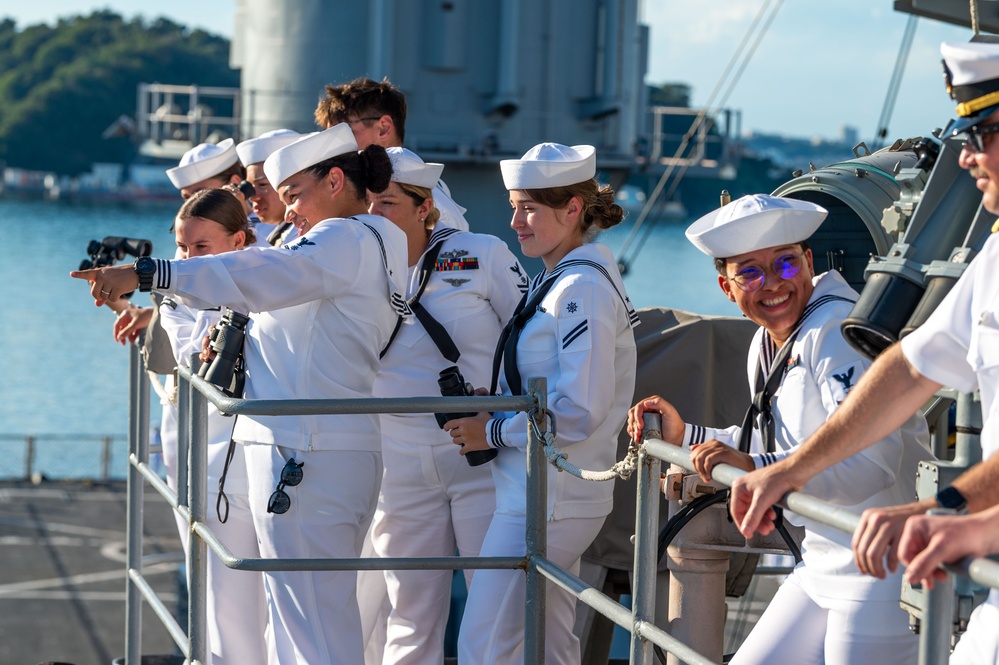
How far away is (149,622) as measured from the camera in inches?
1081

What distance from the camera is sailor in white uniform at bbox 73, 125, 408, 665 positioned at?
152 inches

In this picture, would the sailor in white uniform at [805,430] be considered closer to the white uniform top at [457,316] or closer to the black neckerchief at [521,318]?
the black neckerchief at [521,318]

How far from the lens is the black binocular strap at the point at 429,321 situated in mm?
4543

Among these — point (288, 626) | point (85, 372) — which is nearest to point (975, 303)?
point (288, 626)

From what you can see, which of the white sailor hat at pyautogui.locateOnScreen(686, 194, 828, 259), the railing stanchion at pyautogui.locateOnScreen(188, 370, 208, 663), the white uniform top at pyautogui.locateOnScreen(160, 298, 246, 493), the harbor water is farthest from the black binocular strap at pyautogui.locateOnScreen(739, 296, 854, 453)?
the harbor water

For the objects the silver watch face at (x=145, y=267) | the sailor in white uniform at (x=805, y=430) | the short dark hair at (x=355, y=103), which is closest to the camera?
the sailor in white uniform at (x=805, y=430)

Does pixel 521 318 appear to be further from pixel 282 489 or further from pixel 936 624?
pixel 936 624

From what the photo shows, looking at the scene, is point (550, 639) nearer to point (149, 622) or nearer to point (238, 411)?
point (238, 411)

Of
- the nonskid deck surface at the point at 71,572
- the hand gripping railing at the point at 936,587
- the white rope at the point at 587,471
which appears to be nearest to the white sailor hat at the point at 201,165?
the white rope at the point at 587,471

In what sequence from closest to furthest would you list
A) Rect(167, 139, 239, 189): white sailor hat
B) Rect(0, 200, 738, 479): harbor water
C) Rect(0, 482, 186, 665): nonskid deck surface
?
1. Rect(167, 139, 239, 189): white sailor hat
2. Rect(0, 482, 186, 665): nonskid deck surface
3. Rect(0, 200, 738, 479): harbor water

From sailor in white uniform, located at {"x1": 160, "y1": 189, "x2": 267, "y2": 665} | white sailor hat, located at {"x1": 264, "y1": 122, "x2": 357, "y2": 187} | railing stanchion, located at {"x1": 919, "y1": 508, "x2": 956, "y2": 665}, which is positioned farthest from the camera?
sailor in white uniform, located at {"x1": 160, "y1": 189, "x2": 267, "y2": 665}

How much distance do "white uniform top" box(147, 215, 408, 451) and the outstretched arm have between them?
155cm

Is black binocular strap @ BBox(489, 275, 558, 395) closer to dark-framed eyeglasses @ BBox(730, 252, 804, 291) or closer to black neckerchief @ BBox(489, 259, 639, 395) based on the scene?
black neckerchief @ BBox(489, 259, 639, 395)

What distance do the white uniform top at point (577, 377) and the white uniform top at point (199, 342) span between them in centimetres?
104
